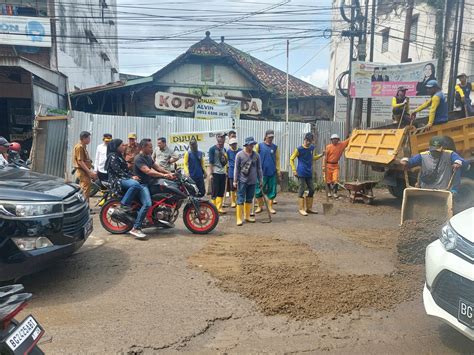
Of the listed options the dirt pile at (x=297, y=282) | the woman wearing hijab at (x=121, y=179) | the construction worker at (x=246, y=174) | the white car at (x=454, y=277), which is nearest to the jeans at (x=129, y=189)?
the woman wearing hijab at (x=121, y=179)

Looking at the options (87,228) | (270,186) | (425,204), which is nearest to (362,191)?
(270,186)

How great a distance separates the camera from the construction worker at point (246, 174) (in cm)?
702

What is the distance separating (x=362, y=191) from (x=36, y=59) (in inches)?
626

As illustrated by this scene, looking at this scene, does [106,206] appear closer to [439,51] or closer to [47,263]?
[47,263]

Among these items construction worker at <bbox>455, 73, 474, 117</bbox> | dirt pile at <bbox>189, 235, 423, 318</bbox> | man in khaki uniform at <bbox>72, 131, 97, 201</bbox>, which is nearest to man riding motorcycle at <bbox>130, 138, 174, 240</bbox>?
dirt pile at <bbox>189, 235, 423, 318</bbox>

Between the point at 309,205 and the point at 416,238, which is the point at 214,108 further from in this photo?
the point at 416,238

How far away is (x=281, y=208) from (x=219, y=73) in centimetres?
1139

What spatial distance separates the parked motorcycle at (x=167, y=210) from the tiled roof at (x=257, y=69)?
490 inches

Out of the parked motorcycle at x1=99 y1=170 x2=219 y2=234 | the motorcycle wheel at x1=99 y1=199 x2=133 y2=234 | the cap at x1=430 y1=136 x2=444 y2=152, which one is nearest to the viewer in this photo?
the cap at x1=430 y1=136 x2=444 y2=152

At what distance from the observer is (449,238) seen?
117 inches

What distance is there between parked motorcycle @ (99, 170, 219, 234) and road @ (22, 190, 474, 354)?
0.24 meters

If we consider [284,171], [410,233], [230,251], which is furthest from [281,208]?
[410,233]

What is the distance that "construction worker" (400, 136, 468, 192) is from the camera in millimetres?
5277

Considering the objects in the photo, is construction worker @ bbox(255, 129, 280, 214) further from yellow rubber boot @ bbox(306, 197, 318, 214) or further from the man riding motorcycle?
the man riding motorcycle
